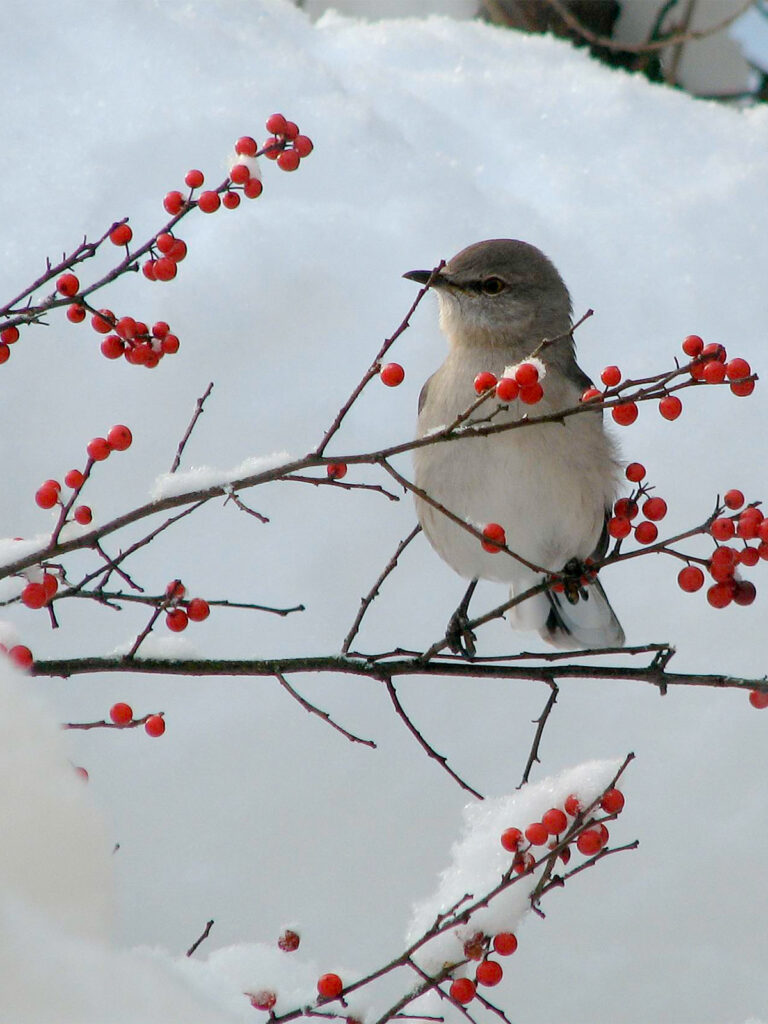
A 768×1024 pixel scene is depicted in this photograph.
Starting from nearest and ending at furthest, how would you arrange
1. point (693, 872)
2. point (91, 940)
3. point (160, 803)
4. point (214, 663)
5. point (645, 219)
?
1. point (91, 940)
2. point (214, 663)
3. point (160, 803)
4. point (693, 872)
5. point (645, 219)

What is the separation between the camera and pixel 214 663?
1565mm

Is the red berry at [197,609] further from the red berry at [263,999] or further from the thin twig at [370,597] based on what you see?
the red berry at [263,999]

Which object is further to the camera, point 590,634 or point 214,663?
point 590,634

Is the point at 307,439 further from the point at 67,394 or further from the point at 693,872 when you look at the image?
the point at 693,872

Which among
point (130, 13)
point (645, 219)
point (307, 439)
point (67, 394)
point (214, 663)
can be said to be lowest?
point (214, 663)

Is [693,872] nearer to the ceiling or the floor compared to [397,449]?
nearer to the ceiling

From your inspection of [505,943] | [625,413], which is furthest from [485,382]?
[505,943]

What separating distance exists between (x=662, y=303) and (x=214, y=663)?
1.89m

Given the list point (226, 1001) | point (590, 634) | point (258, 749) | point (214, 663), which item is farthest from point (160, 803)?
point (590, 634)

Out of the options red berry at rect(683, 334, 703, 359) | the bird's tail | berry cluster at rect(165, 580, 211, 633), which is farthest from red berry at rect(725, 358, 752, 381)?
the bird's tail

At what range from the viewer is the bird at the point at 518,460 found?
2467mm

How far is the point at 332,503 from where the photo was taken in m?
2.61

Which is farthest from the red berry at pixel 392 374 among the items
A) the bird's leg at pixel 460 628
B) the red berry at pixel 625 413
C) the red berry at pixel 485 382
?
the bird's leg at pixel 460 628

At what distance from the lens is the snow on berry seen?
1.62 meters
